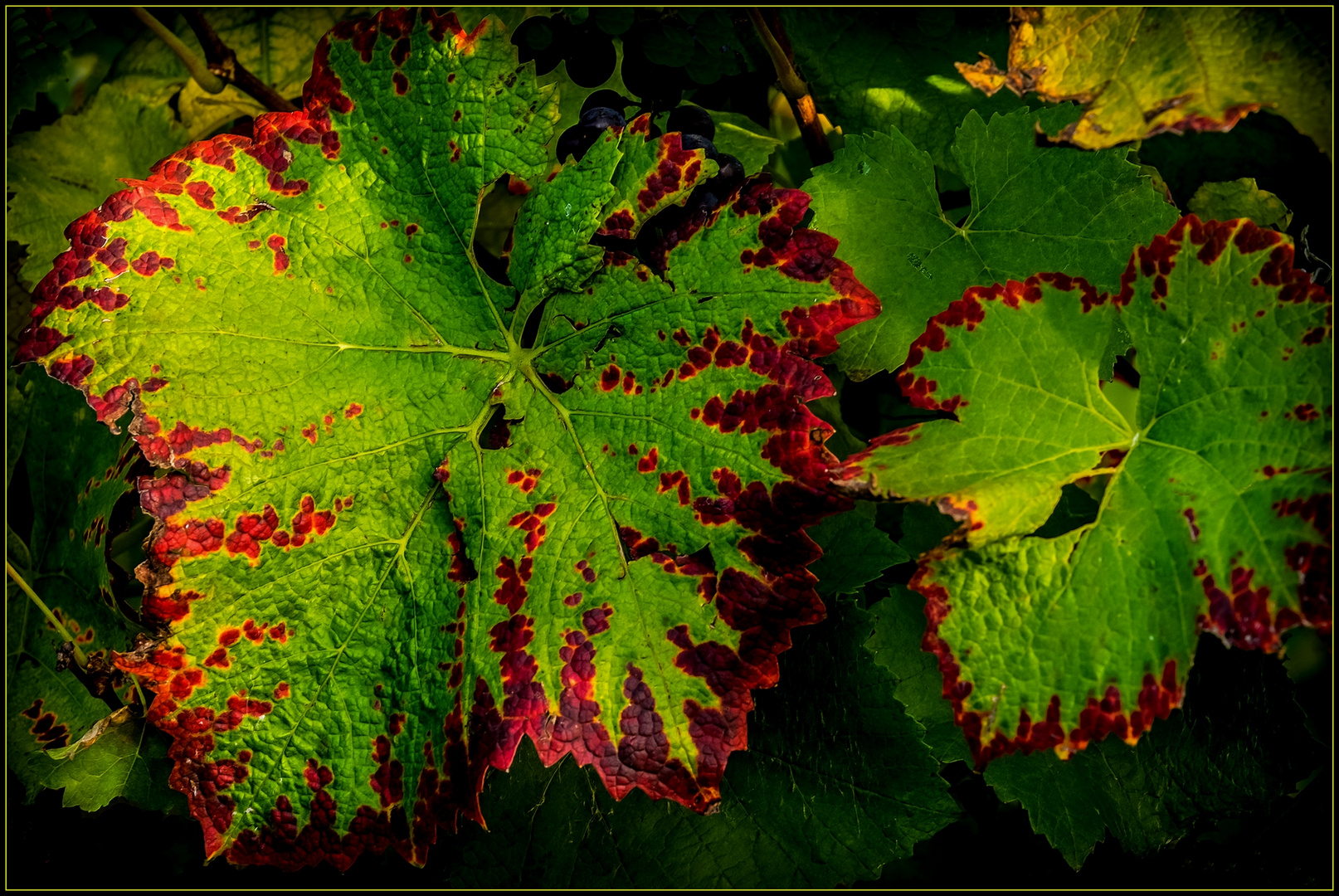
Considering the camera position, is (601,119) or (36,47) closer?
(601,119)

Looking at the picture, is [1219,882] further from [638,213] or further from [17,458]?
[17,458]

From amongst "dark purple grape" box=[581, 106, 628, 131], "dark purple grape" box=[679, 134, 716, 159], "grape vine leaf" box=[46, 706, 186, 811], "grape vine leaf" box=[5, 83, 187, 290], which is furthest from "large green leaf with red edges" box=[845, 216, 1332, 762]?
"grape vine leaf" box=[5, 83, 187, 290]

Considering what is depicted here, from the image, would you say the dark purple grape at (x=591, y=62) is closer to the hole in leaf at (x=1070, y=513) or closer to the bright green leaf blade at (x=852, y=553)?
the bright green leaf blade at (x=852, y=553)

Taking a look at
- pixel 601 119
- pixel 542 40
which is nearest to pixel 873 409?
pixel 601 119

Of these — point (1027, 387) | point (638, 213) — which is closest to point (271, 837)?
point (638, 213)

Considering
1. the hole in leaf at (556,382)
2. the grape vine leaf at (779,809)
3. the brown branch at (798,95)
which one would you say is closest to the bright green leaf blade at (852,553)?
the grape vine leaf at (779,809)

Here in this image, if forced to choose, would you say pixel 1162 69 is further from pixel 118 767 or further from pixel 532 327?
pixel 118 767
